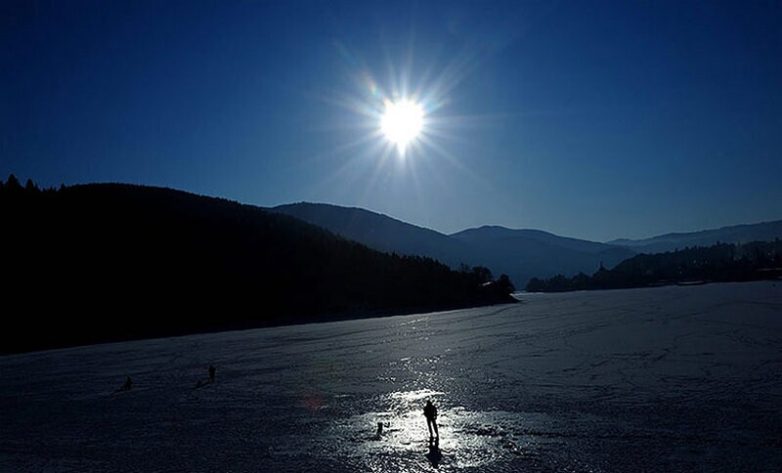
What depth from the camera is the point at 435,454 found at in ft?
38.6

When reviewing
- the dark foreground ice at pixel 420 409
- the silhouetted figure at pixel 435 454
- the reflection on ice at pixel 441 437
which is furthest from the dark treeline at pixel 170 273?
the silhouetted figure at pixel 435 454

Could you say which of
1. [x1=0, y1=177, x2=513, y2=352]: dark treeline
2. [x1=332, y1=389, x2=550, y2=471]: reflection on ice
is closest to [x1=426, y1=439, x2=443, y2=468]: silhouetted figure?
[x1=332, y1=389, x2=550, y2=471]: reflection on ice

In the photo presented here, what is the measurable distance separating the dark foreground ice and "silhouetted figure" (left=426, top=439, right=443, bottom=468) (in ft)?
0.18

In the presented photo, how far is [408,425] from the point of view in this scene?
14.4m

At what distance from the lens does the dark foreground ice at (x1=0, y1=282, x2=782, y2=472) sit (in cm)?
1162

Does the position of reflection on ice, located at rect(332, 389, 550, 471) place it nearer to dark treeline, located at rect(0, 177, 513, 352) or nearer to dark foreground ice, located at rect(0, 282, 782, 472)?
dark foreground ice, located at rect(0, 282, 782, 472)

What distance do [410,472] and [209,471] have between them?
4.20 meters

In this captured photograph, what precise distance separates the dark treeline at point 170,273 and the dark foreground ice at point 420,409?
42.0 meters

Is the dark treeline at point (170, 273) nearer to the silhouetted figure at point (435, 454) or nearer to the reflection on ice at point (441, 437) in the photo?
the reflection on ice at point (441, 437)

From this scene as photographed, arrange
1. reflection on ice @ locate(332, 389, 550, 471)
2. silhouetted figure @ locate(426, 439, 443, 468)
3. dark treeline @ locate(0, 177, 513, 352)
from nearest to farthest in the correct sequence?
silhouetted figure @ locate(426, 439, 443, 468), reflection on ice @ locate(332, 389, 550, 471), dark treeline @ locate(0, 177, 513, 352)

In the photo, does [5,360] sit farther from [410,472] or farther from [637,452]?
[637,452]

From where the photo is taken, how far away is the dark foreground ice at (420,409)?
11.6 m

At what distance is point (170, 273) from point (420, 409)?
87.2 metres

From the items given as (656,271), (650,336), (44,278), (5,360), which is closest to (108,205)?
(44,278)
